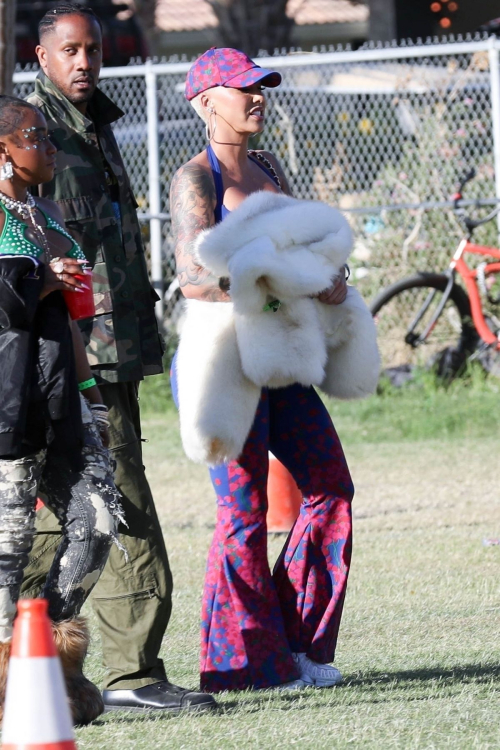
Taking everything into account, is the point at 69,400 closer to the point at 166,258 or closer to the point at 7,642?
the point at 7,642

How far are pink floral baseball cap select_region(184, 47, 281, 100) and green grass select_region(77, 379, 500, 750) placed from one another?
6.52ft

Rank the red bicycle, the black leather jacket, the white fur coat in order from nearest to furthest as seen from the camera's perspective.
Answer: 1. the black leather jacket
2. the white fur coat
3. the red bicycle

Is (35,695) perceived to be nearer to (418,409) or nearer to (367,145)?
(418,409)

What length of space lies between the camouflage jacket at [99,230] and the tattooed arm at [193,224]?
188 mm

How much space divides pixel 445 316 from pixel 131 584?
310 inches

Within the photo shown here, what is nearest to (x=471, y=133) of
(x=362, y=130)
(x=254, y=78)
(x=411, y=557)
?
(x=362, y=130)

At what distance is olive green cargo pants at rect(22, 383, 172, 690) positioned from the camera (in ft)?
13.4

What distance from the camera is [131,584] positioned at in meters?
4.12

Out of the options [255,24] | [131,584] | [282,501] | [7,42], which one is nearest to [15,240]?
[131,584]

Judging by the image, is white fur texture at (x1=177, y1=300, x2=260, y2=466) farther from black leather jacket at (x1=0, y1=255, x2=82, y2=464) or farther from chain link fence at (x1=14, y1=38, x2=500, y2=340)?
chain link fence at (x1=14, y1=38, x2=500, y2=340)

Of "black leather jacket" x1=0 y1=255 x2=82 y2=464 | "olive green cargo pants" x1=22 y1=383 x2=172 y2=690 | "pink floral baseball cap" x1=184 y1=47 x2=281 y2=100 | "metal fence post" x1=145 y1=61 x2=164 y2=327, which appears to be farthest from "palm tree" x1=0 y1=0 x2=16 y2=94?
"metal fence post" x1=145 y1=61 x2=164 y2=327

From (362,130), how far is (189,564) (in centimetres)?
671

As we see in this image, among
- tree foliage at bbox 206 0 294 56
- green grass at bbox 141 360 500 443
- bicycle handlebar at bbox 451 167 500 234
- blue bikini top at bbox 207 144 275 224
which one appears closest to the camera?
blue bikini top at bbox 207 144 275 224

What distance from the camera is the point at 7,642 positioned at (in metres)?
3.45
